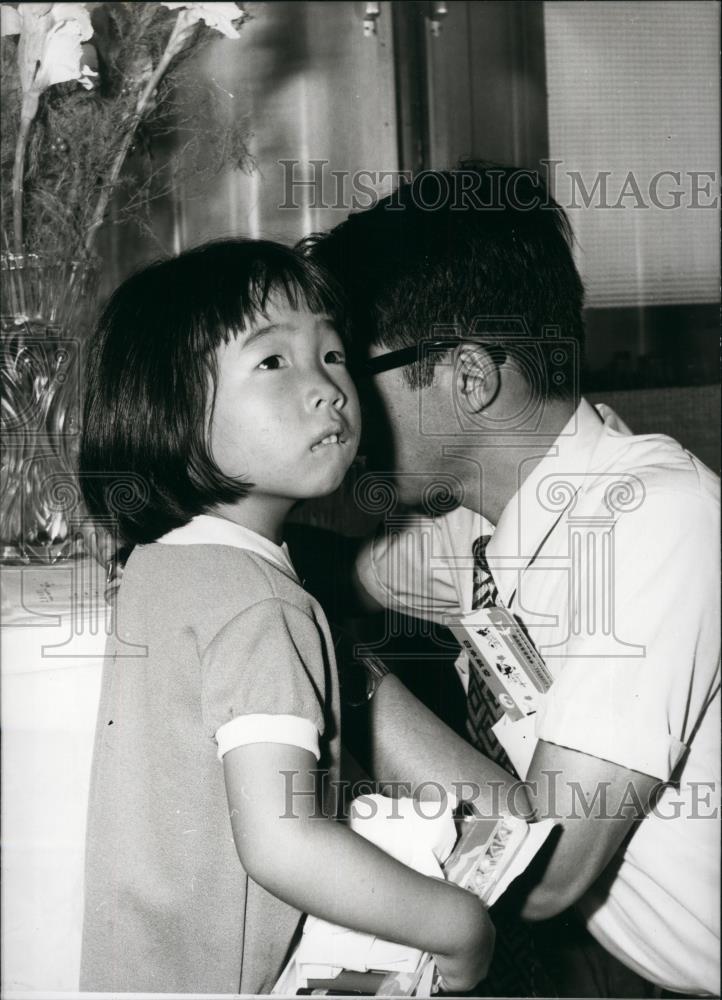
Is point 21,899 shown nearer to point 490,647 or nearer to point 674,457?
point 490,647

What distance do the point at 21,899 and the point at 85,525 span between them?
0.30 meters

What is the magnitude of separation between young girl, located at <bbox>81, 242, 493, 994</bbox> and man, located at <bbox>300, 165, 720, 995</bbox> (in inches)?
3.9

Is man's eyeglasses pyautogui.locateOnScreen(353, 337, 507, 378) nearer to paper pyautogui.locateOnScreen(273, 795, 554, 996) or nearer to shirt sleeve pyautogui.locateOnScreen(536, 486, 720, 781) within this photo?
shirt sleeve pyautogui.locateOnScreen(536, 486, 720, 781)

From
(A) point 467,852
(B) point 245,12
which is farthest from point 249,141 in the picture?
(A) point 467,852

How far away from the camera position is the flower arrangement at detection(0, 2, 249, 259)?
82cm

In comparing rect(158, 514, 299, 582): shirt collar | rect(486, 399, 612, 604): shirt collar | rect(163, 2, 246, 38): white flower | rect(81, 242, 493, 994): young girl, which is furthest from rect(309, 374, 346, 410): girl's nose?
rect(163, 2, 246, 38): white flower

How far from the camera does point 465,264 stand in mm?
831

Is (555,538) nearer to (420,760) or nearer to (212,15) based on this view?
(420,760)

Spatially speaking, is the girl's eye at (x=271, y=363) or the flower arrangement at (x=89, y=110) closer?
the girl's eye at (x=271, y=363)

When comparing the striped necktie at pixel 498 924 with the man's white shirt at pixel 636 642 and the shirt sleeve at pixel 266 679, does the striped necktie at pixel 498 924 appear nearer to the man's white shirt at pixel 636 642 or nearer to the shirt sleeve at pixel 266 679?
the man's white shirt at pixel 636 642

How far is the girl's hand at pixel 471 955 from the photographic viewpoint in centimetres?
68

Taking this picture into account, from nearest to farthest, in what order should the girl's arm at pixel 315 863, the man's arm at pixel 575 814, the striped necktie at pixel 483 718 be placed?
Result: the girl's arm at pixel 315 863 < the man's arm at pixel 575 814 < the striped necktie at pixel 483 718

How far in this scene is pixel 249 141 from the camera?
832 millimetres

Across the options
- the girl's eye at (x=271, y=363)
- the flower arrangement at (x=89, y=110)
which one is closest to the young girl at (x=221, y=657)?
the girl's eye at (x=271, y=363)
